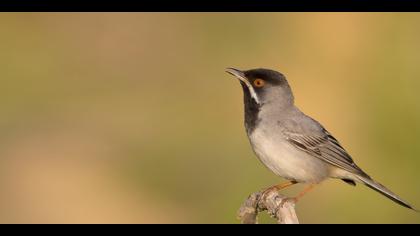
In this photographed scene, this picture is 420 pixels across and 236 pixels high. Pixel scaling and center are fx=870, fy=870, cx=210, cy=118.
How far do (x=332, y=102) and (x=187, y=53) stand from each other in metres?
4.04

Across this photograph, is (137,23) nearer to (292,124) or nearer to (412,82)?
(412,82)

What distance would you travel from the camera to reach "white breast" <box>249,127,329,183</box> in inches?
360

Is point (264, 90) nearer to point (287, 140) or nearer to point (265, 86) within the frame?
point (265, 86)

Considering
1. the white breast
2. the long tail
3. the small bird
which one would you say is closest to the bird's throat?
the small bird

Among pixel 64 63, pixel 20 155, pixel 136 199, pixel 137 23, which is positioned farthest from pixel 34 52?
A: pixel 136 199

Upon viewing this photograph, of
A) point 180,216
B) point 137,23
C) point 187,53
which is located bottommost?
point 180,216

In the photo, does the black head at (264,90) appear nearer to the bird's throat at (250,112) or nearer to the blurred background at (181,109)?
the bird's throat at (250,112)

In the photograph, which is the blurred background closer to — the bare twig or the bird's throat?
the bird's throat

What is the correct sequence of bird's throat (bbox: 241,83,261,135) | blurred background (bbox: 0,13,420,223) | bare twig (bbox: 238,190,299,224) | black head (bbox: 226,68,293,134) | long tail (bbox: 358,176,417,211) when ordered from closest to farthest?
bare twig (bbox: 238,190,299,224) → long tail (bbox: 358,176,417,211) → bird's throat (bbox: 241,83,261,135) → black head (bbox: 226,68,293,134) → blurred background (bbox: 0,13,420,223)

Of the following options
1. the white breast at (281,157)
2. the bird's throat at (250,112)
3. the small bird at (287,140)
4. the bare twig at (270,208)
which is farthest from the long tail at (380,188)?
the bird's throat at (250,112)

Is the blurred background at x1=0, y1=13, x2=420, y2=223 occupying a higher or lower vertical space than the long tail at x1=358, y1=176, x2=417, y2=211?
higher

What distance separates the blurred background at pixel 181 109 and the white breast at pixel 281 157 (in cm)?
318
